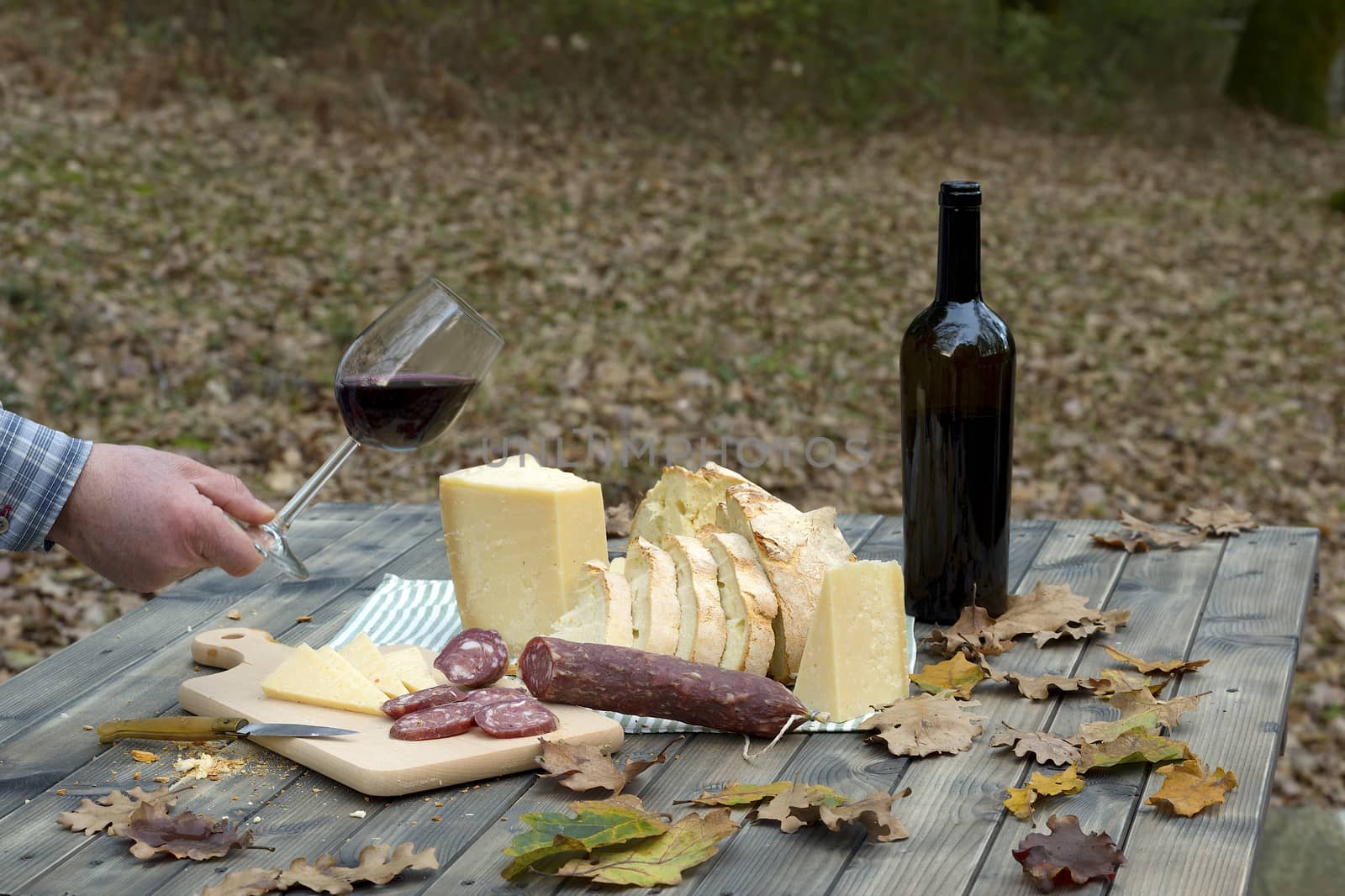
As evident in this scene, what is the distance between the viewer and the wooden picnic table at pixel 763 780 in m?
1.54

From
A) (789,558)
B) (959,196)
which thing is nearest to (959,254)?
(959,196)

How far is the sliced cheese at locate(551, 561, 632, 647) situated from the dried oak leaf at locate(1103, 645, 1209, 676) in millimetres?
789

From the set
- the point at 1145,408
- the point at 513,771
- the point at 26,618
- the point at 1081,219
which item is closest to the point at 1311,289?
the point at 1081,219

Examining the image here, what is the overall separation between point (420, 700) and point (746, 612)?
49cm

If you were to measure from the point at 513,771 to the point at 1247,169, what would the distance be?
12840 mm

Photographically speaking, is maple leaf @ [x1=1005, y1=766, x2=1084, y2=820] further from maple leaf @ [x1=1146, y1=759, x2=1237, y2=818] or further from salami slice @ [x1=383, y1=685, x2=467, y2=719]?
salami slice @ [x1=383, y1=685, x2=467, y2=719]

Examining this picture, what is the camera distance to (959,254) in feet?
7.16

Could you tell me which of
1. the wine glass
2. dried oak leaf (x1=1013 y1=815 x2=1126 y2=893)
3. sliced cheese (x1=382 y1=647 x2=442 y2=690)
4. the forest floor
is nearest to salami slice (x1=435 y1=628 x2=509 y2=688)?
sliced cheese (x1=382 y1=647 x2=442 y2=690)

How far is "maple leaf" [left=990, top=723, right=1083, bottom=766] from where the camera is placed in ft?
5.90

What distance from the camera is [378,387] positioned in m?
2.13

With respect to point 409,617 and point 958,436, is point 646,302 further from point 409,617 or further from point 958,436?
point 958,436

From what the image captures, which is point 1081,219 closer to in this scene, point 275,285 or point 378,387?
point 275,285

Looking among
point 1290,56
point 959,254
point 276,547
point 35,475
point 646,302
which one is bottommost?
point 646,302

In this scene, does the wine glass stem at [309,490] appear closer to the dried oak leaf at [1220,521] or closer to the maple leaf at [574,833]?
the maple leaf at [574,833]
